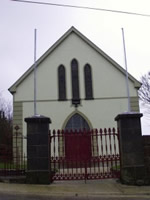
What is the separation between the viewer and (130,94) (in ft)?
69.7

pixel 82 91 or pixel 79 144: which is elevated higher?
pixel 82 91

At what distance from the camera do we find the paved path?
7699mm

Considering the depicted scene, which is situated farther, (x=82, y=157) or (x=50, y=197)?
(x=82, y=157)

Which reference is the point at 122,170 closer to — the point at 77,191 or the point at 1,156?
the point at 77,191

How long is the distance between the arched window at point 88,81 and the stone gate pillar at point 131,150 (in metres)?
11.4

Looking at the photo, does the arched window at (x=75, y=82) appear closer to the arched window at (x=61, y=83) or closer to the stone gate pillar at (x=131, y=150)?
the arched window at (x=61, y=83)

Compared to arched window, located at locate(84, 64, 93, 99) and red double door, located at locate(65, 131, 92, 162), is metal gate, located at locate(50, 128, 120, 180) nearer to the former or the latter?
red double door, located at locate(65, 131, 92, 162)

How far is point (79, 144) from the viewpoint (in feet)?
35.5

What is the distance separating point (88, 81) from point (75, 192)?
14059 millimetres

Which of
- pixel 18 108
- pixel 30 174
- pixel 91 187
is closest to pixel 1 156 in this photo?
pixel 30 174

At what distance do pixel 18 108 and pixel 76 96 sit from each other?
4.27m

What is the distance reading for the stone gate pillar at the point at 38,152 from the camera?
980cm

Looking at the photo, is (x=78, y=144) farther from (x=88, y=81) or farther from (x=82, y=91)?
(x=88, y=81)

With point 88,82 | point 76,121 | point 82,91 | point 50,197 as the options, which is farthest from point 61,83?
point 50,197
